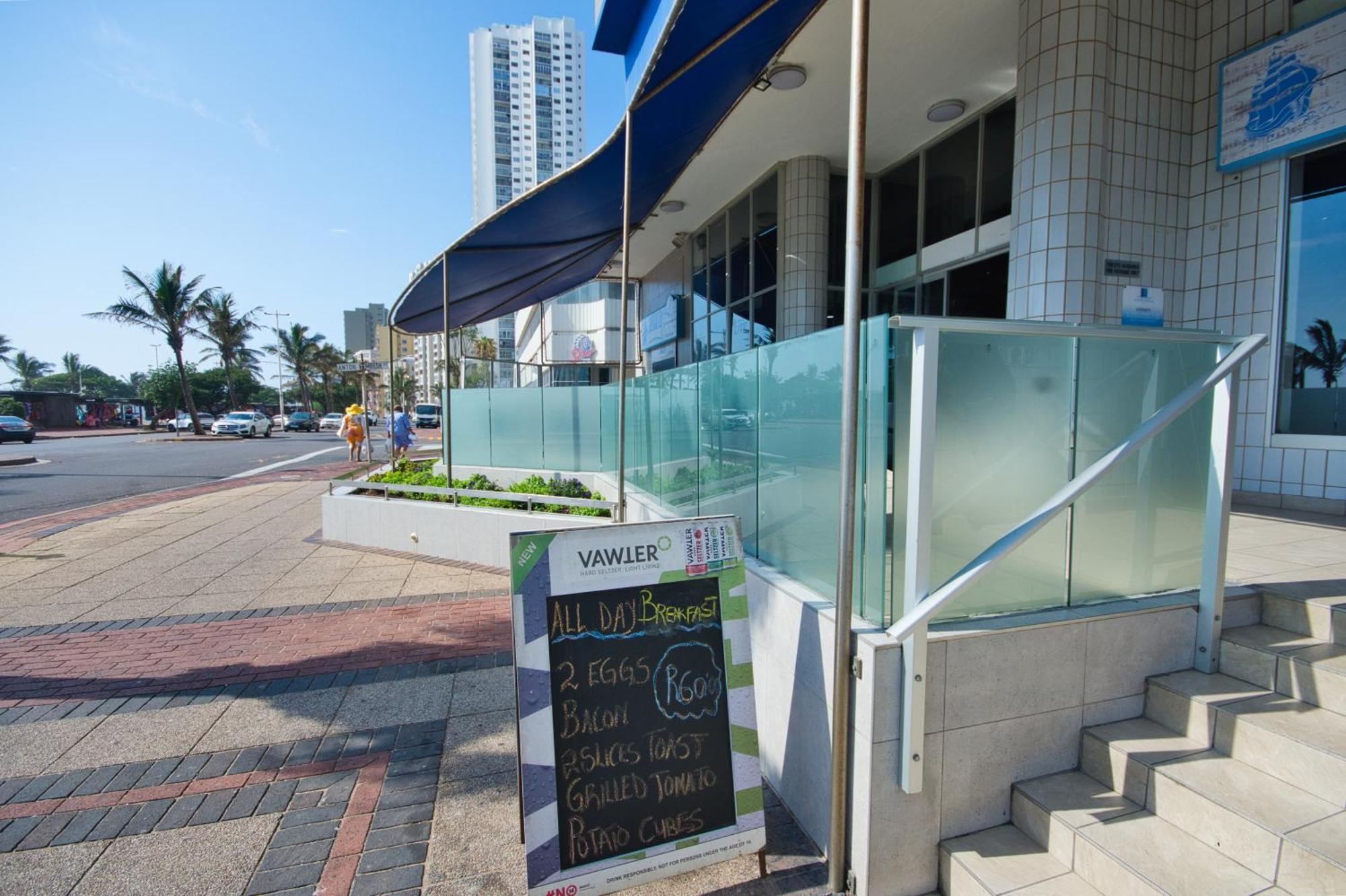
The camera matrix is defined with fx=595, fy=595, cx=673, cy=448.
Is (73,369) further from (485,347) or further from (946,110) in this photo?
(946,110)

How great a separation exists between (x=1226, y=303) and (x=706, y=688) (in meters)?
6.05

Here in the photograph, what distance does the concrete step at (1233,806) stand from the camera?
1.91 m

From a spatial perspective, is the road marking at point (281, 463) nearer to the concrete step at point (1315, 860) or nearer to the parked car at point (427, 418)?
the concrete step at point (1315, 860)

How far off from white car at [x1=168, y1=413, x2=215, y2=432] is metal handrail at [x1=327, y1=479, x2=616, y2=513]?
39.1 metres

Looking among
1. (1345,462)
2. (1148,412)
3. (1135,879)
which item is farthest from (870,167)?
(1135,879)

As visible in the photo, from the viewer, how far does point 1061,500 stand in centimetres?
231

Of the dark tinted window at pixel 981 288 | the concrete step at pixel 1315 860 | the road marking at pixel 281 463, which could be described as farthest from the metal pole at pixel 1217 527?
the road marking at pixel 281 463

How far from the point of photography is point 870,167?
941 centimetres

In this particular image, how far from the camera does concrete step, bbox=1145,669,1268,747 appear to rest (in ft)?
7.75

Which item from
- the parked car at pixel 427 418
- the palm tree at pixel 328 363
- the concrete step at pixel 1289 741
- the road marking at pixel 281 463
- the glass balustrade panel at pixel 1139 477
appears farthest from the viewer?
the palm tree at pixel 328 363

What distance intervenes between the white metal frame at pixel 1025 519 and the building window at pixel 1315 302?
348 cm

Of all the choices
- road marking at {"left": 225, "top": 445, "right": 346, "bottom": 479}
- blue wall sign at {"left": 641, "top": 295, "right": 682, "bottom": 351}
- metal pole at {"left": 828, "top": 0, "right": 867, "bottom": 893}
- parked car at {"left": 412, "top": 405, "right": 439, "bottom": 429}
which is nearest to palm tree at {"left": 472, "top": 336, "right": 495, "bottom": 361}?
parked car at {"left": 412, "top": 405, "right": 439, "bottom": 429}

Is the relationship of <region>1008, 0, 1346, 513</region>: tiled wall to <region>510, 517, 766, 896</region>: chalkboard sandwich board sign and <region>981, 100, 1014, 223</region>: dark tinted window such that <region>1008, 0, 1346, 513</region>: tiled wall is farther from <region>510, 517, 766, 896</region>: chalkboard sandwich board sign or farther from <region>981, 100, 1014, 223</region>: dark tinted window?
<region>510, 517, 766, 896</region>: chalkboard sandwich board sign

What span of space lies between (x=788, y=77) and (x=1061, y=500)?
623 centimetres
